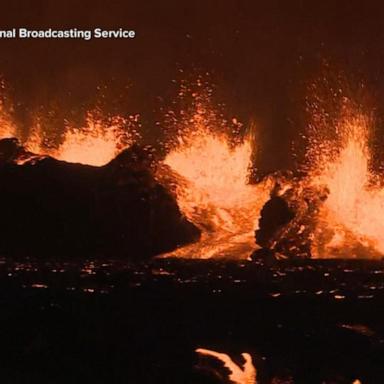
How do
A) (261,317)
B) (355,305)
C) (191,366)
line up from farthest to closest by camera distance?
(355,305) < (261,317) < (191,366)

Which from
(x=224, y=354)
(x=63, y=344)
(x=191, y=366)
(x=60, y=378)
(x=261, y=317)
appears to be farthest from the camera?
(x=261, y=317)

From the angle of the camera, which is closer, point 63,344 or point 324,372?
point 324,372

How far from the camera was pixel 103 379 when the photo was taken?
35.4 m

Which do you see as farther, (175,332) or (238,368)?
(175,332)

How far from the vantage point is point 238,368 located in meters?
37.3

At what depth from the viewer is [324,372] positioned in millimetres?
38156

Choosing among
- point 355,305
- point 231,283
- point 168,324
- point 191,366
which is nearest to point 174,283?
point 231,283

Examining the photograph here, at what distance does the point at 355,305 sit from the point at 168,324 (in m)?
24.3

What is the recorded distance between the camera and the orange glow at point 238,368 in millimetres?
34781

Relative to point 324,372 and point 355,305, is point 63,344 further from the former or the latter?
point 355,305

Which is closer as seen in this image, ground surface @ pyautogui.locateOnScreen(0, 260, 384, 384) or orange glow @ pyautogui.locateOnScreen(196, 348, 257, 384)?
orange glow @ pyautogui.locateOnScreen(196, 348, 257, 384)

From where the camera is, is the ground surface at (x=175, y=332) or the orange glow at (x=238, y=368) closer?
the orange glow at (x=238, y=368)

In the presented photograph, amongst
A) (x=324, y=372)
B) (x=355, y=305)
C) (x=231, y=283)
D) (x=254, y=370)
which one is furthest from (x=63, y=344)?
(x=231, y=283)

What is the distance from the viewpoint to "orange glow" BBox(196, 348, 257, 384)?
34.8 m
